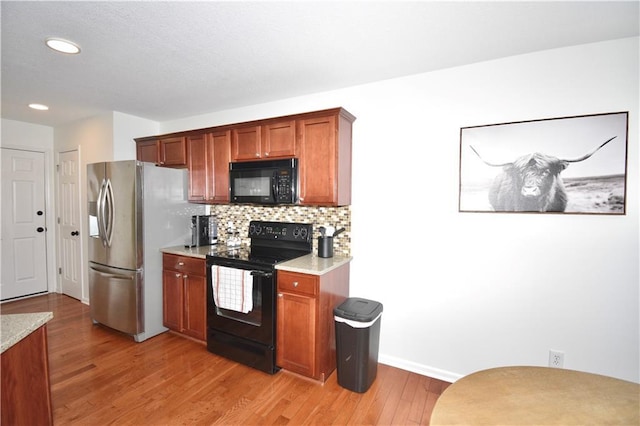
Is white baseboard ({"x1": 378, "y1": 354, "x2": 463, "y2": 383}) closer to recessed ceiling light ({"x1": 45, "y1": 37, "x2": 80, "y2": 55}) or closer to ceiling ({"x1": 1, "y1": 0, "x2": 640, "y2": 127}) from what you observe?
ceiling ({"x1": 1, "y1": 0, "x2": 640, "y2": 127})

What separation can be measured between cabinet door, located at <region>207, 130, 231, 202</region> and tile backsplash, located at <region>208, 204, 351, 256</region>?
1.12 feet

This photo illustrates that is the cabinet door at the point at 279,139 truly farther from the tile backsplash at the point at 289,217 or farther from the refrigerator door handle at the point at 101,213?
the refrigerator door handle at the point at 101,213

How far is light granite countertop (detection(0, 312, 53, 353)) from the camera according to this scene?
3.77 ft

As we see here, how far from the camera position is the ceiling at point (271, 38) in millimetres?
1583

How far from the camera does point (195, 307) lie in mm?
2840

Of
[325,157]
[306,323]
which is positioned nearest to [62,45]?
[325,157]

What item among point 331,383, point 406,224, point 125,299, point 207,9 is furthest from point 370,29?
point 125,299

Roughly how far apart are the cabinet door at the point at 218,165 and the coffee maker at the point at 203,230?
307 mm

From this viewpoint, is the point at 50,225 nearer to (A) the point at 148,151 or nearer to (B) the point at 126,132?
(B) the point at 126,132

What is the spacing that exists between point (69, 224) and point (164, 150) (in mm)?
2124

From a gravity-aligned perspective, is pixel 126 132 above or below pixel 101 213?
above

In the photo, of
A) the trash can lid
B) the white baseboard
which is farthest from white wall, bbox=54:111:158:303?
the white baseboard

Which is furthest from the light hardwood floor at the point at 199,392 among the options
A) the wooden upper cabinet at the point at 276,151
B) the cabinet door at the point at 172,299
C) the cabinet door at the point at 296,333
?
the wooden upper cabinet at the point at 276,151

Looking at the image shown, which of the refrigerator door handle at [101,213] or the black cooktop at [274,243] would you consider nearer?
the black cooktop at [274,243]
